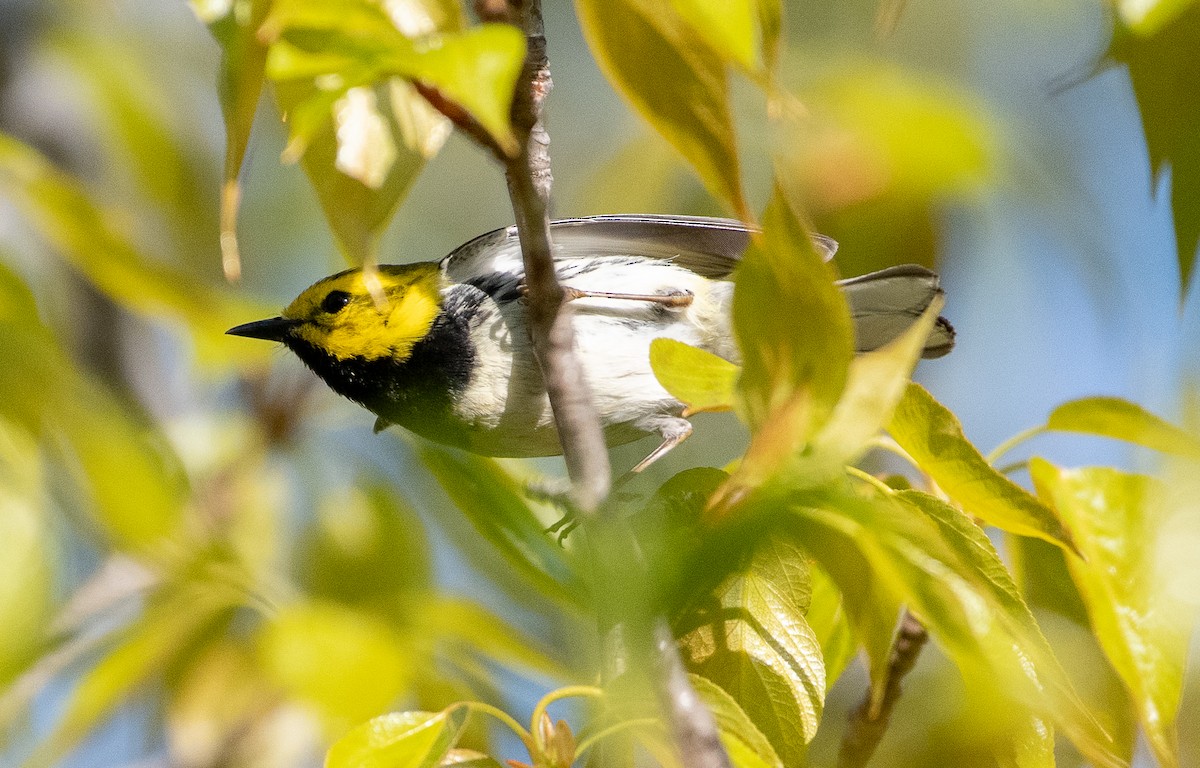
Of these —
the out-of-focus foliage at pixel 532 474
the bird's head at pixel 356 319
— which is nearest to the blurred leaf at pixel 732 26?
the out-of-focus foliage at pixel 532 474

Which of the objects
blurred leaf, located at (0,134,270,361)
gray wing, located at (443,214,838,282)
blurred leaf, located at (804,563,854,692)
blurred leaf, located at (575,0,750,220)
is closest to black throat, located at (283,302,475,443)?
gray wing, located at (443,214,838,282)

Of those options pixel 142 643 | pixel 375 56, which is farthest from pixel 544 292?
pixel 142 643

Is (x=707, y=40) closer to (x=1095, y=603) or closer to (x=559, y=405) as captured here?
(x=559, y=405)

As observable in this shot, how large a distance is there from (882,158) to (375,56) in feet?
3.73

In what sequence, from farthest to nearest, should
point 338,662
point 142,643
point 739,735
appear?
point 142,643 < point 338,662 < point 739,735

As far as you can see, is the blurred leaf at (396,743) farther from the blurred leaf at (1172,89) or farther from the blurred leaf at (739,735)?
the blurred leaf at (1172,89)

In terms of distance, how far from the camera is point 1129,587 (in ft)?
2.51

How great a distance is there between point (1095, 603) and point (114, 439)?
34.4 inches

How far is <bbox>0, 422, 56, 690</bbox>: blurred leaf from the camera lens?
948 mm

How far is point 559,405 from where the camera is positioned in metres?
0.72

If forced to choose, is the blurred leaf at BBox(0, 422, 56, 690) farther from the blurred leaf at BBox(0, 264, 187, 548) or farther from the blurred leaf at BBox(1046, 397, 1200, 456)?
the blurred leaf at BBox(1046, 397, 1200, 456)

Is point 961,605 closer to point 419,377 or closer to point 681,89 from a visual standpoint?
point 681,89

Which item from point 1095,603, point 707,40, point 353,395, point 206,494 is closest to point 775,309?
point 707,40

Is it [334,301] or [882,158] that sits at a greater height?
[882,158]
